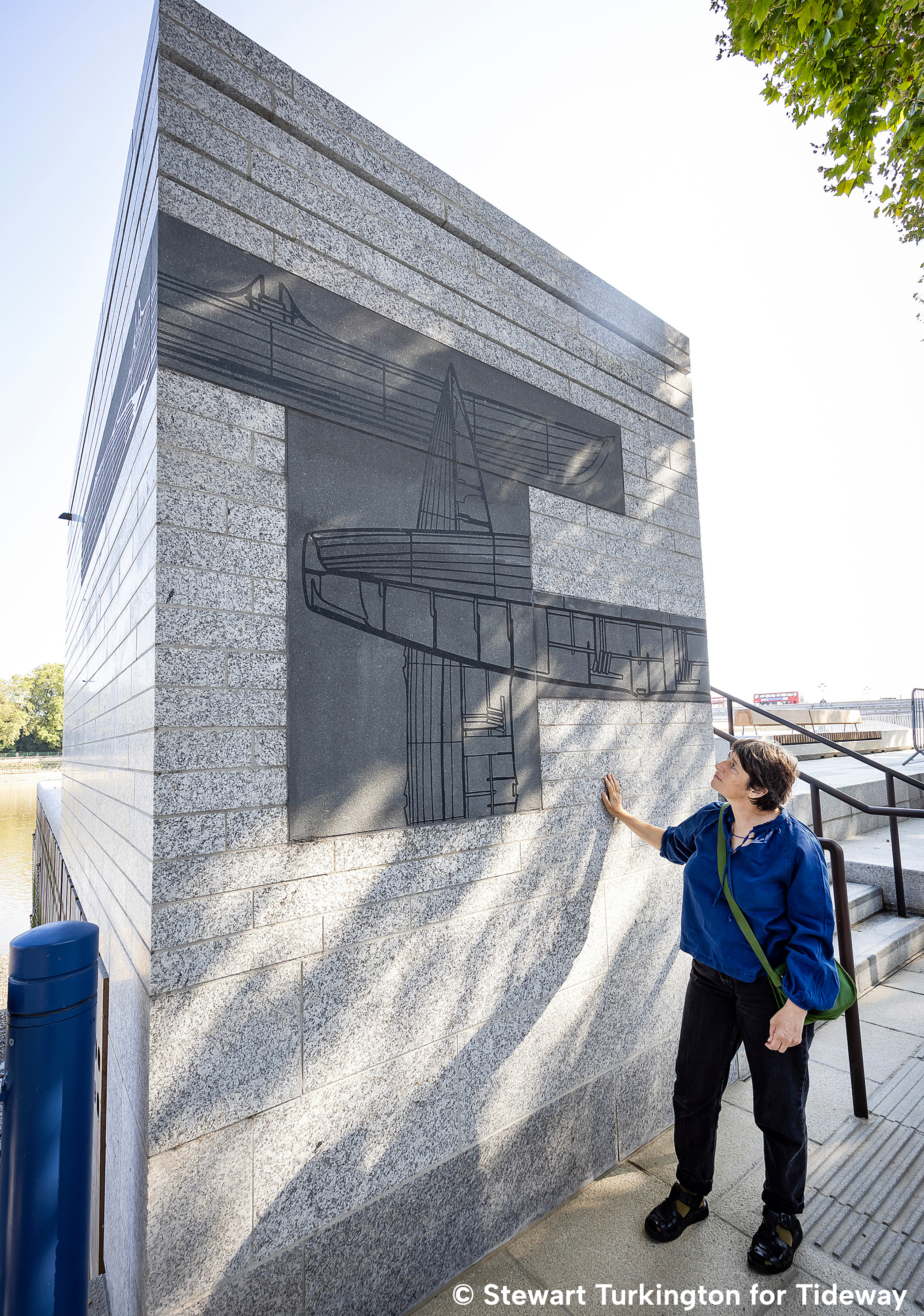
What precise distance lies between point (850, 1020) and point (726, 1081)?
96cm

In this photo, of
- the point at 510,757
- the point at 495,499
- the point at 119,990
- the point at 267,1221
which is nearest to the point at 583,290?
the point at 495,499

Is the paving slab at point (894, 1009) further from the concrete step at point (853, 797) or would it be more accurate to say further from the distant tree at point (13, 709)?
the distant tree at point (13, 709)

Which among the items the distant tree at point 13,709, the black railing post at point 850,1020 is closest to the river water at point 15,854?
the black railing post at point 850,1020

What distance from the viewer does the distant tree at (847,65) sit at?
3.68m

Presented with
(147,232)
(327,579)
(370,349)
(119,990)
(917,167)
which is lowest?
(119,990)

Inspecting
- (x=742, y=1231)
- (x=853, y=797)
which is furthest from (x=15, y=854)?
(x=742, y=1231)

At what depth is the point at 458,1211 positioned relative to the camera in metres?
2.28

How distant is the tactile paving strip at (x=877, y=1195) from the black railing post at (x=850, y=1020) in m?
0.08

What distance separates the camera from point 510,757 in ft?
8.71

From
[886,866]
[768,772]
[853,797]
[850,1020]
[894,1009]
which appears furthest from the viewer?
[853,797]

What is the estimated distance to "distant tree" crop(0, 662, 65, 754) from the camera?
188 feet

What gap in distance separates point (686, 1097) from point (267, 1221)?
1542mm

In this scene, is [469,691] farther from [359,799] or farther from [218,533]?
[218,533]

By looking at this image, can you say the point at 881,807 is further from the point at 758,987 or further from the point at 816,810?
the point at 758,987
